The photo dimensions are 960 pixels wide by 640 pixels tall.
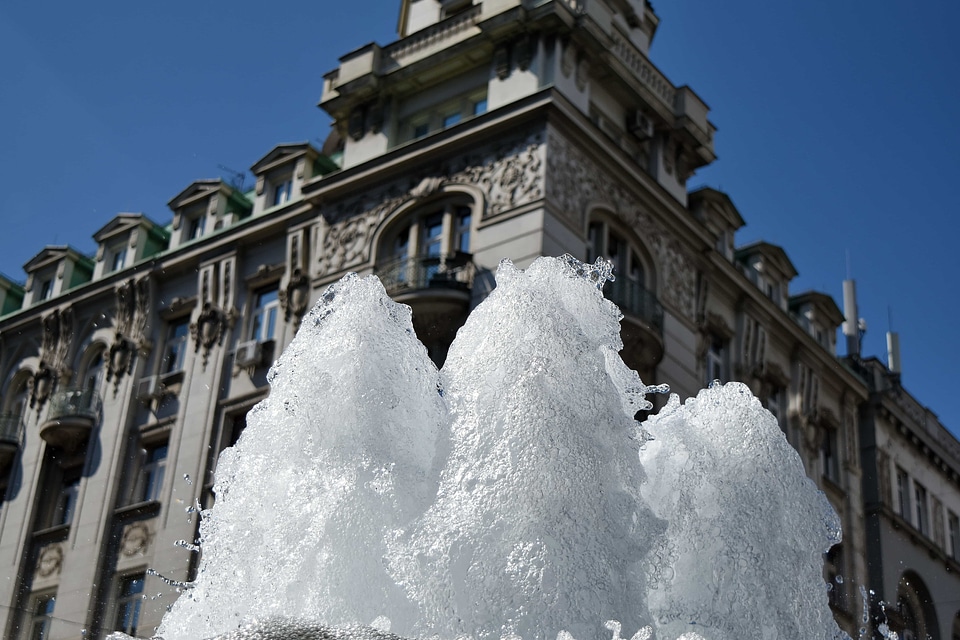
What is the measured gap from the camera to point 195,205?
103ft

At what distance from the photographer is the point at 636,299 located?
2564cm

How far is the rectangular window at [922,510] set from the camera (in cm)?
3588

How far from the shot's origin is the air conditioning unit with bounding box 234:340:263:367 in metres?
27.5

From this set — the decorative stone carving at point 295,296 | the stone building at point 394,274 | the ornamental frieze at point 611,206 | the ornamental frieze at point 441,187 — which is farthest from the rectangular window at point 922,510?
the decorative stone carving at point 295,296

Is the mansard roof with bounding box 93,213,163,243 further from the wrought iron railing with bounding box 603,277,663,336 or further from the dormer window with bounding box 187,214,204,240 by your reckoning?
the wrought iron railing with bounding box 603,277,663,336

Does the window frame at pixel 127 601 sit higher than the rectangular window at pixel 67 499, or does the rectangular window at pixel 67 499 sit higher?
the rectangular window at pixel 67 499

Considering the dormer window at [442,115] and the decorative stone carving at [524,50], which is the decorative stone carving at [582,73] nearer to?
the decorative stone carving at [524,50]

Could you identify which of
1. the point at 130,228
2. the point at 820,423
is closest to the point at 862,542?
the point at 820,423

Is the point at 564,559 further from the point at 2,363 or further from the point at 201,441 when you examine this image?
the point at 2,363

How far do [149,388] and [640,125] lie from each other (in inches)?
439

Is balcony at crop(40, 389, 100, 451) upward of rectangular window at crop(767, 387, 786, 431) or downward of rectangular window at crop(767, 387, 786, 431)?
downward

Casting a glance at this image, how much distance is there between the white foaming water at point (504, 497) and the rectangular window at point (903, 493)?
2075 cm

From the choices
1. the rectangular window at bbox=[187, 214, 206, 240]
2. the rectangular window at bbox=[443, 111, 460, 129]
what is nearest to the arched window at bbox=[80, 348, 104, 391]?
the rectangular window at bbox=[187, 214, 206, 240]

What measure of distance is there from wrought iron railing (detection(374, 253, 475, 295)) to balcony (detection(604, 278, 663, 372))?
254cm
